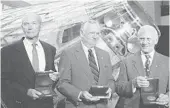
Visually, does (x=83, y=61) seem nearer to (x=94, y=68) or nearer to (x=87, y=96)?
(x=94, y=68)

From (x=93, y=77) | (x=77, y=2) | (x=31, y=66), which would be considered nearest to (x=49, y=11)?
(x=77, y=2)

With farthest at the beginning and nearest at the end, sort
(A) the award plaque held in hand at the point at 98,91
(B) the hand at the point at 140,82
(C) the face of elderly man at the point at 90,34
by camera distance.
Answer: (C) the face of elderly man at the point at 90,34 < (B) the hand at the point at 140,82 < (A) the award plaque held in hand at the point at 98,91

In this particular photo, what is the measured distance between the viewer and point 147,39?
89.1 inches

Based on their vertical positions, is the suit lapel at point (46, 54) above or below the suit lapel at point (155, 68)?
above

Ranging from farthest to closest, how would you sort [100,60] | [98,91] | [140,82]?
[100,60], [140,82], [98,91]

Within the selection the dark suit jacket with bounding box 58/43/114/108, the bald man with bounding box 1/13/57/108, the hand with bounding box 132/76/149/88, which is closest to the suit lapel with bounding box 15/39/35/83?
the bald man with bounding box 1/13/57/108

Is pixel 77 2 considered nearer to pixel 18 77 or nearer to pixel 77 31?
pixel 77 31

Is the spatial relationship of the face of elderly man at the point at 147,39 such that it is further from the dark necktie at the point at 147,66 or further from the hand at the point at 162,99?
the hand at the point at 162,99

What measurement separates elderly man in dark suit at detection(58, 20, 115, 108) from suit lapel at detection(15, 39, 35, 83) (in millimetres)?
249

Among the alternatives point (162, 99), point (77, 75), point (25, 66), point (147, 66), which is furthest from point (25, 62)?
point (162, 99)

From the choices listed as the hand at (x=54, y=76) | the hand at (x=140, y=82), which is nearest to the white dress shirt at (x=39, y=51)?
the hand at (x=54, y=76)

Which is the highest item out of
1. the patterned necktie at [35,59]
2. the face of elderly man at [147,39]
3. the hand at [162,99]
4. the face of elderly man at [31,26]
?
the face of elderly man at [31,26]

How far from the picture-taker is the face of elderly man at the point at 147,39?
7.43 feet

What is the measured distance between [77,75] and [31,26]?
588 millimetres
